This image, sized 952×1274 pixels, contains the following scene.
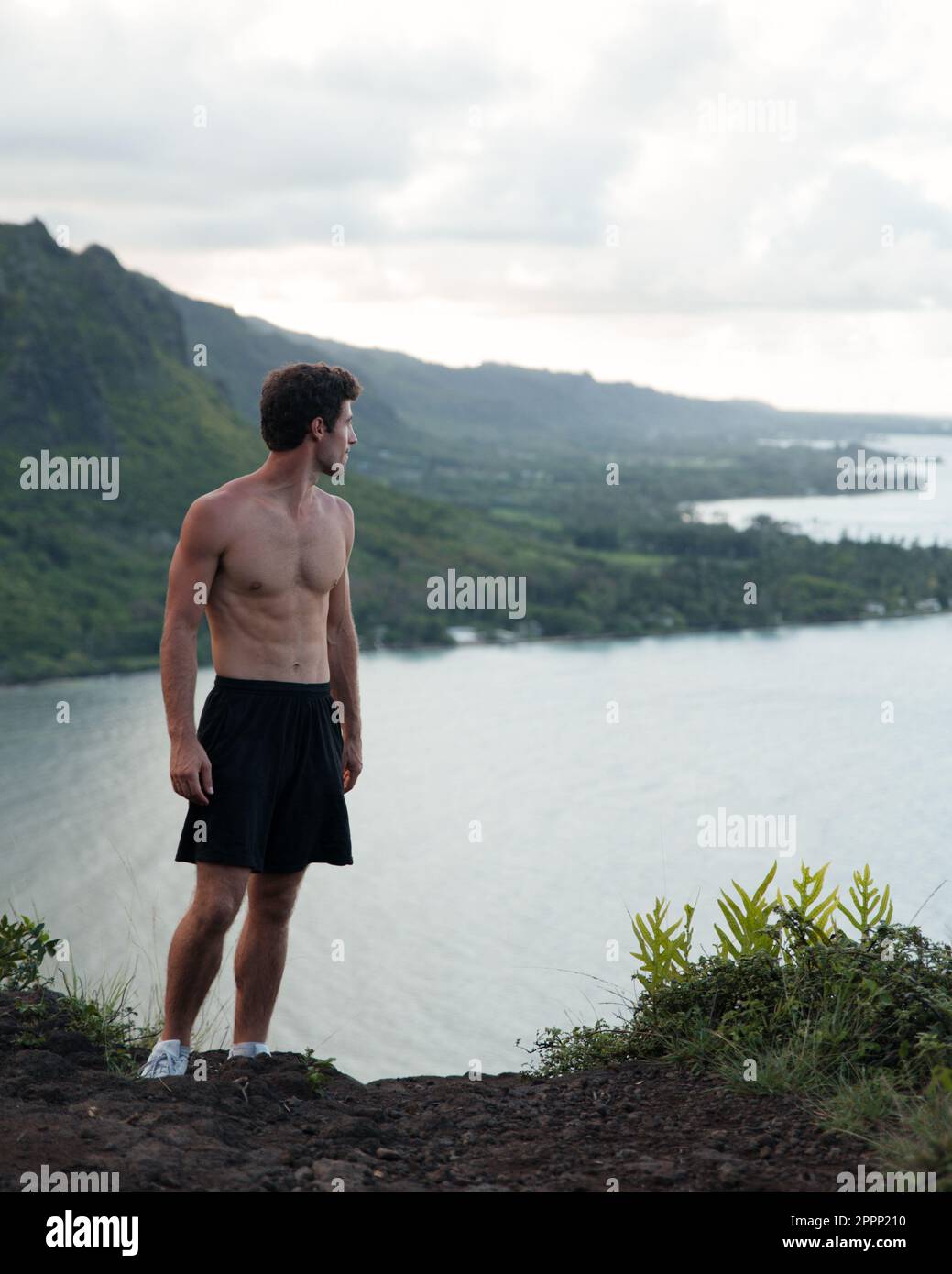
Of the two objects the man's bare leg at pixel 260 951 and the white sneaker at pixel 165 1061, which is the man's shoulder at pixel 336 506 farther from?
the white sneaker at pixel 165 1061

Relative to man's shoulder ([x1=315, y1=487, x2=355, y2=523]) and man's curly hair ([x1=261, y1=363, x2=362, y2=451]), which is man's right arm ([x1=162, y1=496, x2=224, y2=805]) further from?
man's shoulder ([x1=315, y1=487, x2=355, y2=523])

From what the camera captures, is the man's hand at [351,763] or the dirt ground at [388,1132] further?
the man's hand at [351,763]

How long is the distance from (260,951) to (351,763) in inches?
25.7

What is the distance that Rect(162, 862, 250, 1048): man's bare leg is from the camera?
3895mm

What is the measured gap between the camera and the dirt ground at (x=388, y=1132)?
3.08 metres

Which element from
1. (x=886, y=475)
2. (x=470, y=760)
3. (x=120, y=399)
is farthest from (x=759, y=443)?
(x=470, y=760)

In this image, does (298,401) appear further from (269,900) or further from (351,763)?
(269,900)

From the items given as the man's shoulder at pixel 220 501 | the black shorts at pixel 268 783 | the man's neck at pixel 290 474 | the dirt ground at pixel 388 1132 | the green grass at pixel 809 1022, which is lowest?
the dirt ground at pixel 388 1132

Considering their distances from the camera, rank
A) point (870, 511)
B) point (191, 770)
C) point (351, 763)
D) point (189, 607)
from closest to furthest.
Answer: point (191, 770)
point (189, 607)
point (351, 763)
point (870, 511)

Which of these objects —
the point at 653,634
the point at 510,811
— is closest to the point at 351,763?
the point at 510,811

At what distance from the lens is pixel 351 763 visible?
4.43 meters

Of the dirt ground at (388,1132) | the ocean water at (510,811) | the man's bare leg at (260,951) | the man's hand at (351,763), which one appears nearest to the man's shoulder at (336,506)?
the man's hand at (351,763)

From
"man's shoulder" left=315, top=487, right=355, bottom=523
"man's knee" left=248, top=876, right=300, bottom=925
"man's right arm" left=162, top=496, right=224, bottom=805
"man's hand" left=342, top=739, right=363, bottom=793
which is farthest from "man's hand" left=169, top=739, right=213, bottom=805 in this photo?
"man's shoulder" left=315, top=487, right=355, bottom=523

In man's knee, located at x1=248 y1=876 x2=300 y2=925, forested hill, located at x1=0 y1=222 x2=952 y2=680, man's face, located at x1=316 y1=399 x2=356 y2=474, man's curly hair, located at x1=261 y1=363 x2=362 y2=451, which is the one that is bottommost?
man's knee, located at x1=248 y1=876 x2=300 y2=925
